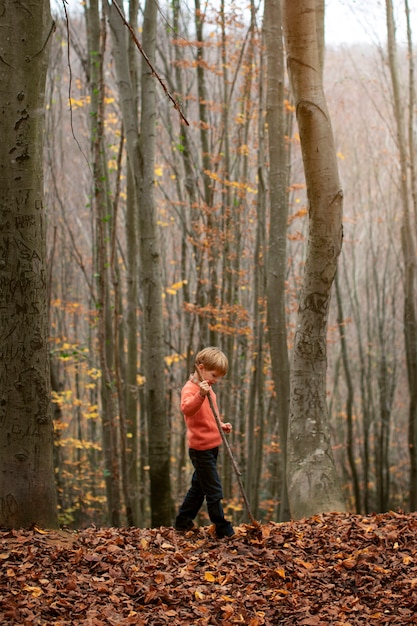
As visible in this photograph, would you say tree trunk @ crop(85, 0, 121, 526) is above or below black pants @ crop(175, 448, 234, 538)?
above

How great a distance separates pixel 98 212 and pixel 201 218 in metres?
5.89

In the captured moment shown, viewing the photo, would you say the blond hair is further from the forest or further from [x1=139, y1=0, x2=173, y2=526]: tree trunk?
[x1=139, y1=0, x2=173, y2=526]: tree trunk

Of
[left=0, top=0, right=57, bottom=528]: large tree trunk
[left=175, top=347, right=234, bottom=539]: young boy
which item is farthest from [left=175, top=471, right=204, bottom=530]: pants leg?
[left=0, top=0, right=57, bottom=528]: large tree trunk

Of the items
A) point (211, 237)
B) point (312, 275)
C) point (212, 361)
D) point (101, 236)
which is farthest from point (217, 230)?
point (212, 361)

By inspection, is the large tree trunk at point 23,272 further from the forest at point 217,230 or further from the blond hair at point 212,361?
the blond hair at point 212,361

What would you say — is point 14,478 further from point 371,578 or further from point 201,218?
point 201,218

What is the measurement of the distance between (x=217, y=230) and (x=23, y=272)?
26.7ft

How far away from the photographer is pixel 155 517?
734cm

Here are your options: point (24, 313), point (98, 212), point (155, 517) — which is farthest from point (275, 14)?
point (155, 517)

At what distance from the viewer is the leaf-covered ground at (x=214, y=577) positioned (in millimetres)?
3365

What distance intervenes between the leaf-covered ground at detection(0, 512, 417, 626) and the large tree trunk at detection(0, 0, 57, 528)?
0.36 metres

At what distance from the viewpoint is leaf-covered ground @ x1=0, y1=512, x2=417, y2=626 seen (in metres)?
3.37

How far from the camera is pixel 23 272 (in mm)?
4086

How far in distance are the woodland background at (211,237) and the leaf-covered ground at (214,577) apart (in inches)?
129
